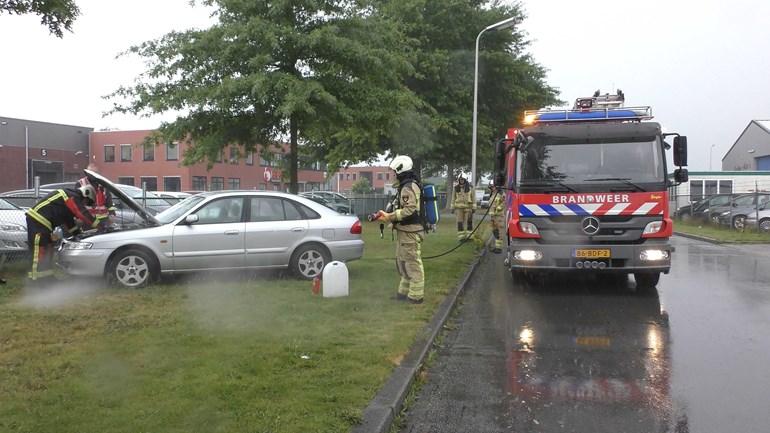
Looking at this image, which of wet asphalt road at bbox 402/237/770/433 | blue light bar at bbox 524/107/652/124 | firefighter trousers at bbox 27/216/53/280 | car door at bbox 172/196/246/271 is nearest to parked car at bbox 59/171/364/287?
car door at bbox 172/196/246/271

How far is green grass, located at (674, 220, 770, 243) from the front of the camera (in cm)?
1834

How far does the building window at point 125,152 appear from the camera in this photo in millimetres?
55469

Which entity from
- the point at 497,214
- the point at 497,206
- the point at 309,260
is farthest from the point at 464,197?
the point at 309,260

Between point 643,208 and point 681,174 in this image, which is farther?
point 681,174

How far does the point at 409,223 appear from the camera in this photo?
7.68 m

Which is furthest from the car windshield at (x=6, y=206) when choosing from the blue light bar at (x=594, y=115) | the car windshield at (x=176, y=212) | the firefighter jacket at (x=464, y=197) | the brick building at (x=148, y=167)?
the brick building at (x=148, y=167)

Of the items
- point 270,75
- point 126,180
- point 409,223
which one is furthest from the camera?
point 126,180

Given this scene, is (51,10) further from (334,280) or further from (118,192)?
(334,280)

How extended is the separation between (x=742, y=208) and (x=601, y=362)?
65.9 ft

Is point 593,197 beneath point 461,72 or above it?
beneath

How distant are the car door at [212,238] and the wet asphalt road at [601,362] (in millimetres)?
3428

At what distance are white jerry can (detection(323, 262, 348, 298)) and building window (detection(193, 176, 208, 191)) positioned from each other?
159 ft

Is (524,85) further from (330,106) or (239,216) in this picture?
(239,216)

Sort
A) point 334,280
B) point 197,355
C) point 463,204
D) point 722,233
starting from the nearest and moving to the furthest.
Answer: point 197,355
point 334,280
point 463,204
point 722,233
